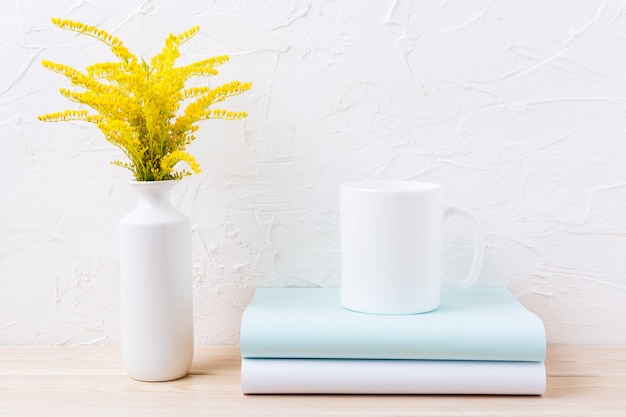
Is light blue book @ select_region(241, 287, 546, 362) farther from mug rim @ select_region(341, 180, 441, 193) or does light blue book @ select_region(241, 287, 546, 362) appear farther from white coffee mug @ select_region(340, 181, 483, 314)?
mug rim @ select_region(341, 180, 441, 193)

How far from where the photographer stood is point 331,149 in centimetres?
81

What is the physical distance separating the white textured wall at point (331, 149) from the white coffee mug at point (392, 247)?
4.3 inches

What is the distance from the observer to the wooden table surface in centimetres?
63

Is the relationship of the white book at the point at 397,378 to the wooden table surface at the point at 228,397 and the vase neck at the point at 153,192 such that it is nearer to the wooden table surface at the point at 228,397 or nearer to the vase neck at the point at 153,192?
the wooden table surface at the point at 228,397

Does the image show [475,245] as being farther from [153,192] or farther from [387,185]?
[153,192]

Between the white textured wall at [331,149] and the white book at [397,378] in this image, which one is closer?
the white book at [397,378]

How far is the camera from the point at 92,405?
0.65 metres

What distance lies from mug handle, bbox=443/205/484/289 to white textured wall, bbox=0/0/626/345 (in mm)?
52

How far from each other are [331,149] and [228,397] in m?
0.32

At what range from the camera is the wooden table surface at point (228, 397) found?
0.63 metres

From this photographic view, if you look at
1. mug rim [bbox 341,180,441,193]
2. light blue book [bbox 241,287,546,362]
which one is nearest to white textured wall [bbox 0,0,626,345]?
mug rim [bbox 341,180,441,193]

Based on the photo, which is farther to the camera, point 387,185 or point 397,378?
point 387,185

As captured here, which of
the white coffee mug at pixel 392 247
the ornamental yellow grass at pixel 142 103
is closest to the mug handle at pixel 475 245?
the white coffee mug at pixel 392 247

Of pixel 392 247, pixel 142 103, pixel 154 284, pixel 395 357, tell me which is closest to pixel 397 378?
pixel 395 357
